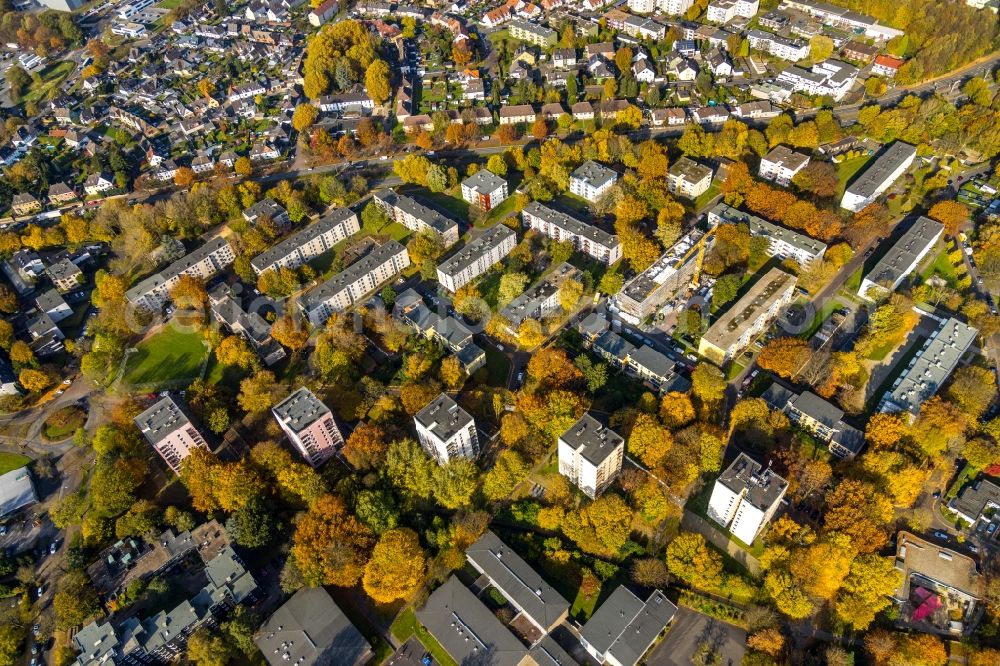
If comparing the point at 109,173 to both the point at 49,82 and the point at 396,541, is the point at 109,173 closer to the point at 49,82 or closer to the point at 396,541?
the point at 49,82

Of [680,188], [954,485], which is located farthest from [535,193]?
[954,485]

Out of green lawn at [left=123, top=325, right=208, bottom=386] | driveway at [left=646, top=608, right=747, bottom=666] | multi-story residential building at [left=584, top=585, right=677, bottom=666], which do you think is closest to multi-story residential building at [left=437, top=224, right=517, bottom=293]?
green lawn at [left=123, top=325, right=208, bottom=386]

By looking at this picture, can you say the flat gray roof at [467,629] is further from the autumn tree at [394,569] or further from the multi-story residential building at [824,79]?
the multi-story residential building at [824,79]

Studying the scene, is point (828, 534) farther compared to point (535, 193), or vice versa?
point (535, 193)

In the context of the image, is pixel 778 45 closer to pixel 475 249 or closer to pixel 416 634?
pixel 475 249

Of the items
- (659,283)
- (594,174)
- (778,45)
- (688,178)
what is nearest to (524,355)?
(659,283)

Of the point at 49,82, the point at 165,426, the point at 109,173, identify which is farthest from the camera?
the point at 49,82
